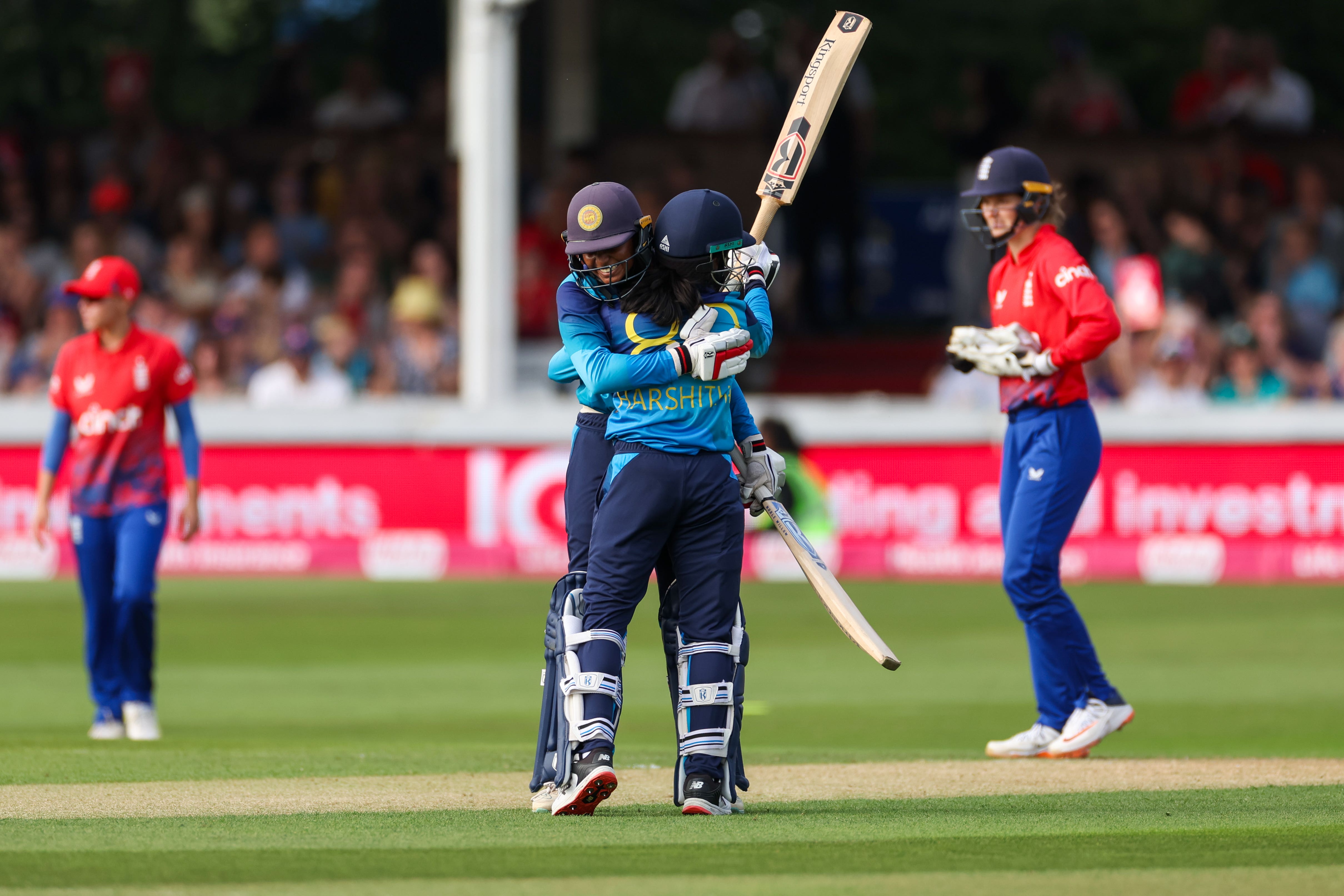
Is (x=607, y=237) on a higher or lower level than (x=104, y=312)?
higher

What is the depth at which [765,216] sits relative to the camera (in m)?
6.98

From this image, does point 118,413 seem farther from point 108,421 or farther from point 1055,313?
point 1055,313

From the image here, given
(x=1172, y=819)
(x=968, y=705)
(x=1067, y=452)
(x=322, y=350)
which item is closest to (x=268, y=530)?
(x=322, y=350)

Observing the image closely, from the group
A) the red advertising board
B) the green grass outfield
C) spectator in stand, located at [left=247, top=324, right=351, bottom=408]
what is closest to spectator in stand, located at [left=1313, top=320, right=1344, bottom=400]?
the red advertising board

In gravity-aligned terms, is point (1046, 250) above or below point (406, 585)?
above

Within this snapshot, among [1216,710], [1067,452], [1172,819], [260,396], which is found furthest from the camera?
[260,396]

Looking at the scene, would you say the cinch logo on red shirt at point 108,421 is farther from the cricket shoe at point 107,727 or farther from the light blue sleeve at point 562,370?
the light blue sleeve at point 562,370

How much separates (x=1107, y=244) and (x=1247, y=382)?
209 cm

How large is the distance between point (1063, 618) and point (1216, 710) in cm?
266

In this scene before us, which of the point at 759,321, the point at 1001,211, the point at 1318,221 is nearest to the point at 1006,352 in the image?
the point at 1001,211

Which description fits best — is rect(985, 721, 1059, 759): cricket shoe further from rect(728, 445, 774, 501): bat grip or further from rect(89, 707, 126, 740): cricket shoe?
rect(89, 707, 126, 740): cricket shoe

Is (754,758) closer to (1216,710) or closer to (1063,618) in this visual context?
(1063,618)

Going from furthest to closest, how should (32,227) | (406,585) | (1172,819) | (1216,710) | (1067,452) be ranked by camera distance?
(32,227) → (406,585) → (1216,710) → (1067,452) → (1172,819)

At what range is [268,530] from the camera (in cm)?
1627
